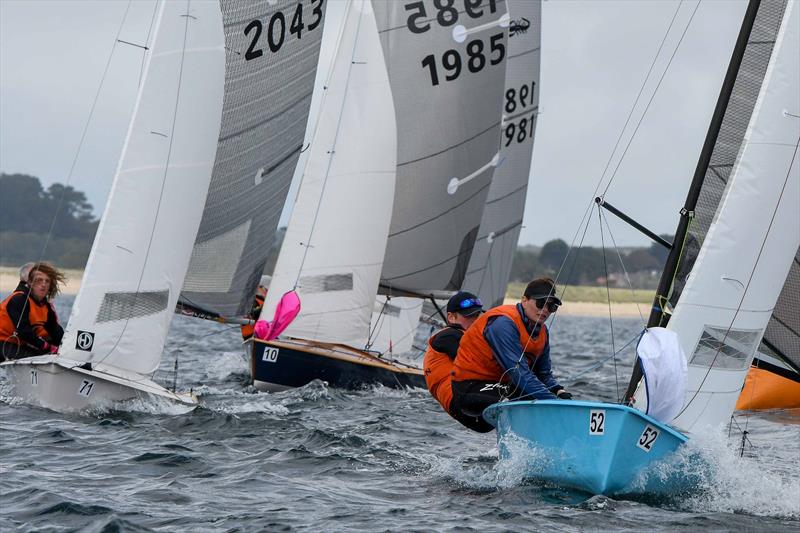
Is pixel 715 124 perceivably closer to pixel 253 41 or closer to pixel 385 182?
pixel 253 41

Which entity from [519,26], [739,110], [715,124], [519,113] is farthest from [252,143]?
[519,113]

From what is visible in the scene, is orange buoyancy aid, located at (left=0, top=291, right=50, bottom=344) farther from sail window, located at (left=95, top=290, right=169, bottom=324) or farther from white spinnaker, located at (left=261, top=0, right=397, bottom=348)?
white spinnaker, located at (left=261, top=0, right=397, bottom=348)

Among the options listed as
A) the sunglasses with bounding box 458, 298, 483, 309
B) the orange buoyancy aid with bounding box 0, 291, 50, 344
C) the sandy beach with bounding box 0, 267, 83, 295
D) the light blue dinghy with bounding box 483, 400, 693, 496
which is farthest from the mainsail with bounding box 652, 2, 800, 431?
the sandy beach with bounding box 0, 267, 83, 295

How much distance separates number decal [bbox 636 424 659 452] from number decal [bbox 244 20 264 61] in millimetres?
5797

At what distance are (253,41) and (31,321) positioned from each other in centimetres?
316

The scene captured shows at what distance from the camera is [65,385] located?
8250mm

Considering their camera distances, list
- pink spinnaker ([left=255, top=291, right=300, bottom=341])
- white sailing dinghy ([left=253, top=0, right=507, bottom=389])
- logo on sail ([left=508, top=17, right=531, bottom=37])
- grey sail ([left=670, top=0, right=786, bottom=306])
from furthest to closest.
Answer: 1. logo on sail ([left=508, top=17, right=531, bottom=37])
2. white sailing dinghy ([left=253, top=0, right=507, bottom=389])
3. pink spinnaker ([left=255, top=291, right=300, bottom=341])
4. grey sail ([left=670, top=0, right=786, bottom=306])

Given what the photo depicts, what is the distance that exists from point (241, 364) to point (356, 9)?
16.3ft

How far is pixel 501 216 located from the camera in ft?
54.7

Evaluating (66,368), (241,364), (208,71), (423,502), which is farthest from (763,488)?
(241,364)

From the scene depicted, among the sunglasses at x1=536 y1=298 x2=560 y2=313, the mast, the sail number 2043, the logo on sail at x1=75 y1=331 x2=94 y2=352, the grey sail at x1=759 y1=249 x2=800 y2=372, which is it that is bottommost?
the logo on sail at x1=75 y1=331 x2=94 y2=352

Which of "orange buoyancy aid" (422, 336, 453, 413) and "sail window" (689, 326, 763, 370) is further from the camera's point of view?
"orange buoyancy aid" (422, 336, 453, 413)

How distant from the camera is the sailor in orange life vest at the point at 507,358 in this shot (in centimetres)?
644

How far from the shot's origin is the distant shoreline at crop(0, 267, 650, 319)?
65.8m
